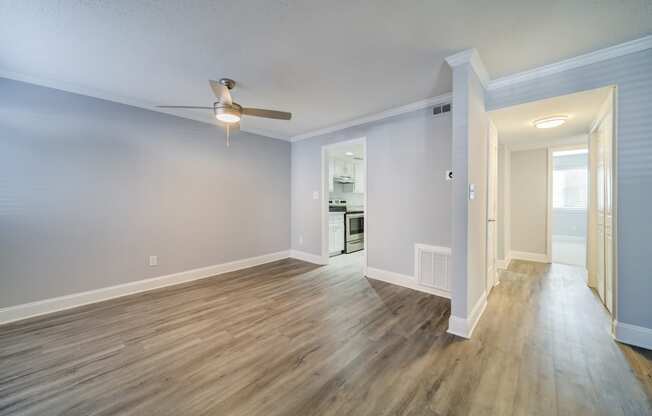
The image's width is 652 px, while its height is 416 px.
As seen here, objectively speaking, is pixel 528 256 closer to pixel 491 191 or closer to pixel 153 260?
pixel 491 191

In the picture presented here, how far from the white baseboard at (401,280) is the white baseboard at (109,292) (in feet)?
7.24

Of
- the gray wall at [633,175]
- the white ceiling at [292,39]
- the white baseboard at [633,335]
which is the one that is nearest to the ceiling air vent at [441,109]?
the white ceiling at [292,39]

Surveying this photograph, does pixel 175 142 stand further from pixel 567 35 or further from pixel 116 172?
pixel 567 35

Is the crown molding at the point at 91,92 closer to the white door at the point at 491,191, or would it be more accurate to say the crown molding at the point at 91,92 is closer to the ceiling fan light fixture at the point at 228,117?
the ceiling fan light fixture at the point at 228,117

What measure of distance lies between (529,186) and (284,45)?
5.18 meters

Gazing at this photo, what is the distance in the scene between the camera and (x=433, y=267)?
310cm

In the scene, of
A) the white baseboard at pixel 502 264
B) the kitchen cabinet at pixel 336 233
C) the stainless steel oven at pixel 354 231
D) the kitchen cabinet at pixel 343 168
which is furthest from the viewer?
the kitchen cabinet at pixel 343 168

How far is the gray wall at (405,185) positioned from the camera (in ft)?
10.0

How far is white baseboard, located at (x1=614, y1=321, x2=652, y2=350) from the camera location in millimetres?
1950

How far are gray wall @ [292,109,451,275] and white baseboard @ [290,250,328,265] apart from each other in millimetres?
1139

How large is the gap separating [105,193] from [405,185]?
381 centimetres

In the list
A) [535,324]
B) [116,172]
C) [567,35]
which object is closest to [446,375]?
[535,324]

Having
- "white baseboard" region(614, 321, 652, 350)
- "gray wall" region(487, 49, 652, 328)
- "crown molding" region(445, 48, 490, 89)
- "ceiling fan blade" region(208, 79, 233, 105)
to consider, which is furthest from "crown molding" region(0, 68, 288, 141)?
"white baseboard" region(614, 321, 652, 350)

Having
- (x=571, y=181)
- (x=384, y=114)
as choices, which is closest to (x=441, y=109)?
(x=384, y=114)
